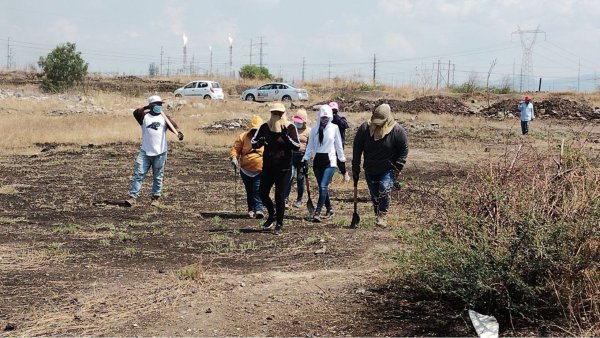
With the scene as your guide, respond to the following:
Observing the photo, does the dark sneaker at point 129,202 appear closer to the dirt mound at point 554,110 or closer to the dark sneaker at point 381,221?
the dark sneaker at point 381,221

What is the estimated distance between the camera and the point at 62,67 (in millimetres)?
45125

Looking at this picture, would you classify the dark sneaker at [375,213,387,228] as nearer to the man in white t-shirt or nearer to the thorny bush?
the thorny bush

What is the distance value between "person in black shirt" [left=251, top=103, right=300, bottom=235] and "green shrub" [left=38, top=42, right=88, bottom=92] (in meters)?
38.7

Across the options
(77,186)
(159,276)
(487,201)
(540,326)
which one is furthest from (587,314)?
(77,186)

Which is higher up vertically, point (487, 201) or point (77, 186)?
point (487, 201)

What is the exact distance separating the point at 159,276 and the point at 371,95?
41539mm

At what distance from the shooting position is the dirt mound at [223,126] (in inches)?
1047

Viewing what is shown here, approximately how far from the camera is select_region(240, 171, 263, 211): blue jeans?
10070mm

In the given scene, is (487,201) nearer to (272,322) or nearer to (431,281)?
(431,281)

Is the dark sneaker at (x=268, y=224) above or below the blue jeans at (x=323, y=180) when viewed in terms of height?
below

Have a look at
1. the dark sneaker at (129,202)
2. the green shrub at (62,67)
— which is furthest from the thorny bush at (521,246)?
the green shrub at (62,67)

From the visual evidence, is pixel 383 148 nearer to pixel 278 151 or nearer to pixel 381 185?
pixel 381 185

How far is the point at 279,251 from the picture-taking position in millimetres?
7672

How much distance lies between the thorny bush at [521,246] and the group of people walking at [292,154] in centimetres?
202
